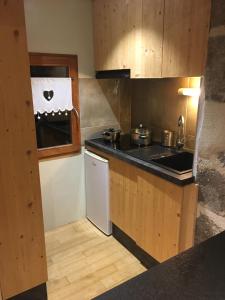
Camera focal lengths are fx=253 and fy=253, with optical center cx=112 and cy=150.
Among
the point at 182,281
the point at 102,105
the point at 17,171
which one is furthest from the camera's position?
the point at 102,105

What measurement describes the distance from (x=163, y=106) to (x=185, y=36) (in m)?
0.97

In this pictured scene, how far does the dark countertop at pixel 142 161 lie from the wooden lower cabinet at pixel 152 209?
48 mm

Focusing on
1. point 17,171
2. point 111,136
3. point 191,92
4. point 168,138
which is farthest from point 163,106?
point 17,171

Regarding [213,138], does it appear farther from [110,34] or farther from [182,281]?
[110,34]

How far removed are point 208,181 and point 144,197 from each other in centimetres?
58

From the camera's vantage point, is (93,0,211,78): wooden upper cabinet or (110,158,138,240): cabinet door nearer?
(93,0,211,78): wooden upper cabinet

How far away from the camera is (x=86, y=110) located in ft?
8.97

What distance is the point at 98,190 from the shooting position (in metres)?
2.69

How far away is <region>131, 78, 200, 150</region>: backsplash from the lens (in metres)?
2.29

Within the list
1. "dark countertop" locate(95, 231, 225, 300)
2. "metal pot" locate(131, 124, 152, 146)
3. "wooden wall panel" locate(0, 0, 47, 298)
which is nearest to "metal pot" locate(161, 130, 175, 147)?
"metal pot" locate(131, 124, 152, 146)

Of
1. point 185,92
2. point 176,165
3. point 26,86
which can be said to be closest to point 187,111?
point 185,92

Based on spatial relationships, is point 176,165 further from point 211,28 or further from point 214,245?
point 214,245

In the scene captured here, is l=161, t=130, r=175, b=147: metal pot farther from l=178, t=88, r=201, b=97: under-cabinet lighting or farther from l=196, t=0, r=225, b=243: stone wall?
l=196, t=0, r=225, b=243: stone wall

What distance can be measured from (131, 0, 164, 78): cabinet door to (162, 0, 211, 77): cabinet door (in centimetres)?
6
